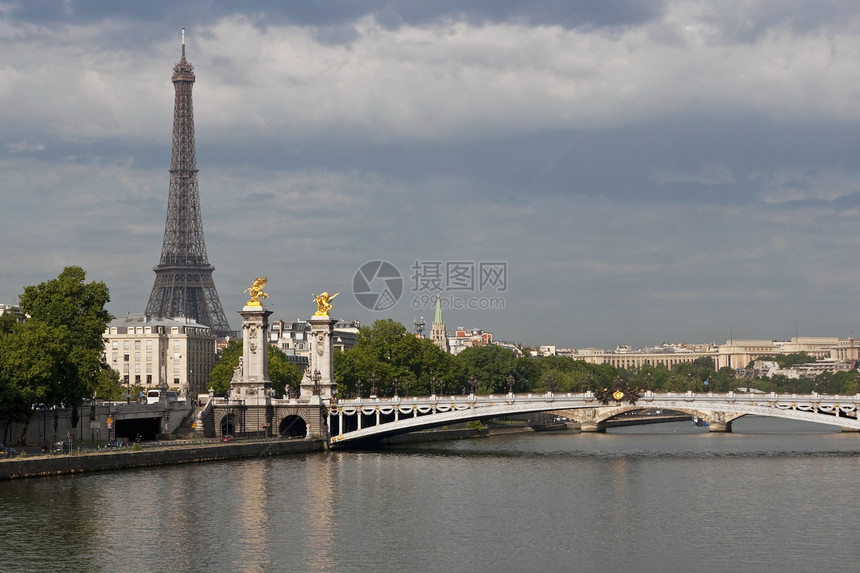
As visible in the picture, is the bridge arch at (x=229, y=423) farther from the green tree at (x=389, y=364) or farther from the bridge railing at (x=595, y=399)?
the green tree at (x=389, y=364)

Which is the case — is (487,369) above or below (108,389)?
above

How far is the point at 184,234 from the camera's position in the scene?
132750 millimetres

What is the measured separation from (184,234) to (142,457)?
7815 cm

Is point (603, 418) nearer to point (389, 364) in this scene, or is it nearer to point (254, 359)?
point (389, 364)

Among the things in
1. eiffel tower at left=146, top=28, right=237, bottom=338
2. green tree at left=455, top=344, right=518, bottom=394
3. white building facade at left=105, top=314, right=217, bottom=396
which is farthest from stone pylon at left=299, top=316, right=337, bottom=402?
eiffel tower at left=146, top=28, right=237, bottom=338

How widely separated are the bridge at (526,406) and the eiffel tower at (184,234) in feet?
198

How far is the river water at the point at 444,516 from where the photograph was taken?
116 ft

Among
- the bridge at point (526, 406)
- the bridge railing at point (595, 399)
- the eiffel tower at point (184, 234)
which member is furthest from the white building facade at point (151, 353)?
the bridge railing at point (595, 399)

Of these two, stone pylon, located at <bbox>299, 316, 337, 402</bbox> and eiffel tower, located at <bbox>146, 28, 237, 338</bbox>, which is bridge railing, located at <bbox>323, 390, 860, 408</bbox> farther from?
eiffel tower, located at <bbox>146, 28, 237, 338</bbox>

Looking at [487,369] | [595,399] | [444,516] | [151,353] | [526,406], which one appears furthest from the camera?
[151,353]

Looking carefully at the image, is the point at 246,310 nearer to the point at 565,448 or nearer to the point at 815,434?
the point at 565,448

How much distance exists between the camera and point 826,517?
4262 cm

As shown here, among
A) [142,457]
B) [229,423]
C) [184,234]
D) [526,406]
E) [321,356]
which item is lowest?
[142,457]

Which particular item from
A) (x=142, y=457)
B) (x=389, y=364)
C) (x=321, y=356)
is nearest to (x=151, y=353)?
(x=389, y=364)
